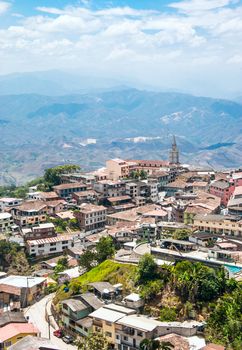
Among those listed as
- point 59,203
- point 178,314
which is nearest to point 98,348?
point 178,314

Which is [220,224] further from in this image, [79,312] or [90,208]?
[90,208]

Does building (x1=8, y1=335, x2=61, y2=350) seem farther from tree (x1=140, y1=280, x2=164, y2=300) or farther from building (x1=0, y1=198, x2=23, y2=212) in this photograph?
building (x1=0, y1=198, x2=23, y2=212)

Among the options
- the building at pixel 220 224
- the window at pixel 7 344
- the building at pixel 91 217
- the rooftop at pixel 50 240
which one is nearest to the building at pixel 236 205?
the building at pixel 220 224

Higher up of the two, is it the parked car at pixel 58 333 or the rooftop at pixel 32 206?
the rooftop at pixel 32 206

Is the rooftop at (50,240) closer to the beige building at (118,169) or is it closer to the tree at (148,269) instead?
the tree at (148,269)

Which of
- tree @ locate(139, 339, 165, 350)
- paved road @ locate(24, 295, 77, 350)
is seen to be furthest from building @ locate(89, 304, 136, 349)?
tree @ locate(139, 339, 165, 350)

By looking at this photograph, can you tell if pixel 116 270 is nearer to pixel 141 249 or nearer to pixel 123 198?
pixel 141 249
